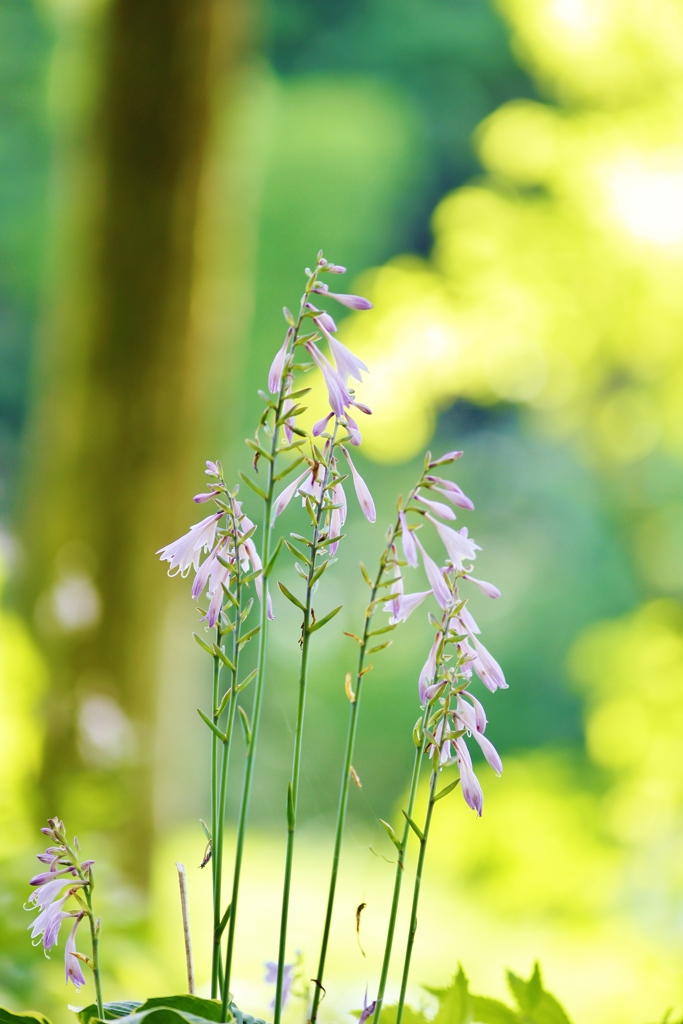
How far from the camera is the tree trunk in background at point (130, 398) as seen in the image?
1863 mm

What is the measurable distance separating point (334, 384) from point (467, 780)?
0.60 ft

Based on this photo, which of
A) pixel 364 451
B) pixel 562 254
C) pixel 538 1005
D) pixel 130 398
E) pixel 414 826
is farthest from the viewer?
pixel 364 451

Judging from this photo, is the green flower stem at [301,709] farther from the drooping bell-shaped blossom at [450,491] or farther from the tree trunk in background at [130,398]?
the tree trunk in background at [130,398]

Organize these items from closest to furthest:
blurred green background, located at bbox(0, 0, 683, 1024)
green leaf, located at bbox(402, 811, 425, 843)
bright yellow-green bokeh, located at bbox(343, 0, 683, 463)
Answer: green leaf, located at bbox(402, 811, 425, 843), blurred green background, located at bbox(0, 0, 683, 1024), bright yellow-green bokeh, located at bbox(343, 0, 683, 463)

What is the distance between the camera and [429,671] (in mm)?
377

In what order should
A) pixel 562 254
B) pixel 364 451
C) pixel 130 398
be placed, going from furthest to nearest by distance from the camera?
pixel 364 451
pixel 562 254
pixel 130 398

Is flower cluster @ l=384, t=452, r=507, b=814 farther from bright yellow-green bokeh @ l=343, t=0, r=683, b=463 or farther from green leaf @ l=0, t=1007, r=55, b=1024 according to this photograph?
bright yellow-green bokeh @ l=343, t=0, r=683, b=463

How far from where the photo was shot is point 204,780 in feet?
12.5

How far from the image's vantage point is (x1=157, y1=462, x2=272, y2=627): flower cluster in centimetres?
38

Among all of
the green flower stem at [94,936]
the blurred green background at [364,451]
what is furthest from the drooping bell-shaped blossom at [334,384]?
the blurred green background at [364,451]

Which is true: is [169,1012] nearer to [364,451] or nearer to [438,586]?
[438,586]

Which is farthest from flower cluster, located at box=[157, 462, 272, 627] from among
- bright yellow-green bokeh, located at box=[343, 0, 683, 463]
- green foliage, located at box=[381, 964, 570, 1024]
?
bright yellow-green bokeh, located at box=[343, 0, 683, 463]

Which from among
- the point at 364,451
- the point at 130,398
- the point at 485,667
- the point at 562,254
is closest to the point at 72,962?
the point at 485,667

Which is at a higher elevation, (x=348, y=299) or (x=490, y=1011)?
(x=348, y=299)
